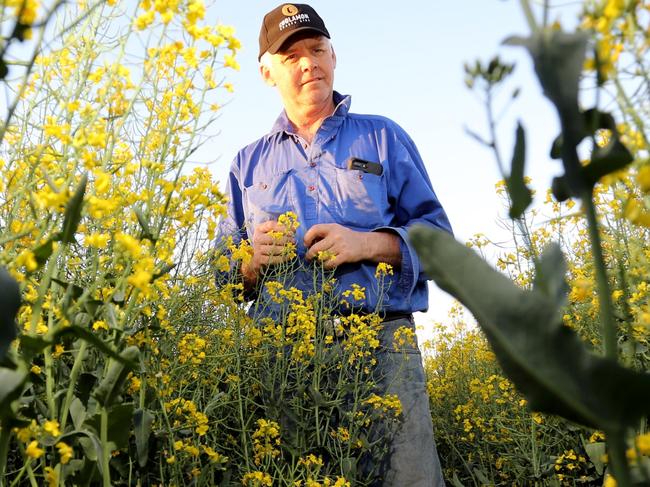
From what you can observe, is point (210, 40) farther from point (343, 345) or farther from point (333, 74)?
point (333, 74)

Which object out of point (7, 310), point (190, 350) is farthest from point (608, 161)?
point (190, 350)

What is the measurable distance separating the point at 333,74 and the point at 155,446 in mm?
1898

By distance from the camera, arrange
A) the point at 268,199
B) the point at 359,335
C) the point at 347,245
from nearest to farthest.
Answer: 1. the point at 359,335
2. the point at 347,245
3. the point at 268,199

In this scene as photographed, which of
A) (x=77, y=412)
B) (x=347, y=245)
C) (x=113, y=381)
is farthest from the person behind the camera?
(x=347, y=245)

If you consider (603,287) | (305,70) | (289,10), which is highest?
(289,10)

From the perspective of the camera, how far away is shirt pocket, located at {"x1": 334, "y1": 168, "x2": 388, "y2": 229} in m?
2.89

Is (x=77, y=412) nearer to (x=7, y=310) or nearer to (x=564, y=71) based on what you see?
(x=7, y=310)

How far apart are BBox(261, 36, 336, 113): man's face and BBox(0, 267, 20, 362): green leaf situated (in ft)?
8.16

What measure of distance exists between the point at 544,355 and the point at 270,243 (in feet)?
7.38

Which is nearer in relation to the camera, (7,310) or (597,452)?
(7,310)

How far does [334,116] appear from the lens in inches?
126

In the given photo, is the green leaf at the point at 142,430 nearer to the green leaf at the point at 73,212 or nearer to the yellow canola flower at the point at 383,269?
the green leaf at the point at 73,212

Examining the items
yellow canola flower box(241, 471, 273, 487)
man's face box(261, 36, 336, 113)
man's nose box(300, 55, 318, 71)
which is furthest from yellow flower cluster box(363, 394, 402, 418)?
man's nose box(300, 55, 318, 71)

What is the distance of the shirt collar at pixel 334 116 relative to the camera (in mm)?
3205
